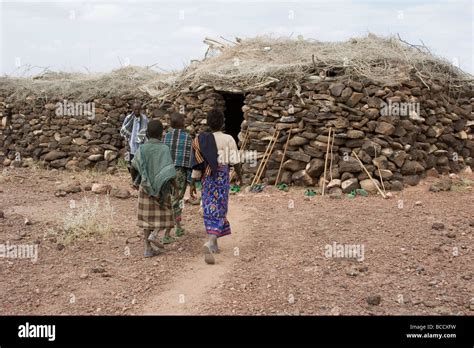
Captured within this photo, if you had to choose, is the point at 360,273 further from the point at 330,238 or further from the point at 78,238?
the point at 78,238

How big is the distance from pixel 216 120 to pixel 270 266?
1521 mm

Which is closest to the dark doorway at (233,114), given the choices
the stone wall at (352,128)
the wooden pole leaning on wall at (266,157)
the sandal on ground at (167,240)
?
the stone wall at (352,128)

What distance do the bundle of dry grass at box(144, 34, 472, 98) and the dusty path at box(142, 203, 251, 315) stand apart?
4.01 m

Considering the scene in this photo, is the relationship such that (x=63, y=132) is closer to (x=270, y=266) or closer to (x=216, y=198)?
(x=216, y=198)

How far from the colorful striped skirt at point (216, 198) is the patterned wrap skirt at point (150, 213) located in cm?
45

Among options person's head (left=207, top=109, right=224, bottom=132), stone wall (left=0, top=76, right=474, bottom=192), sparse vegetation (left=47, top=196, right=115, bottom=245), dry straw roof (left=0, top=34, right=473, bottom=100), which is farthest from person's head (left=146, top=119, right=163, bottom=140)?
dry straw roof (left=0, top=34, right=473, bottom=100)

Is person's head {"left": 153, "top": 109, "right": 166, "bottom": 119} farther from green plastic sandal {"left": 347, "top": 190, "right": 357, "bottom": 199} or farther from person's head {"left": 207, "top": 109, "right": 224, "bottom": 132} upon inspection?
person's head {"left": 207, "top": 109, "right": 224, "bottom": 132}

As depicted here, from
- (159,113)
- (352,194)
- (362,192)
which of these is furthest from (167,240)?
(159,113)

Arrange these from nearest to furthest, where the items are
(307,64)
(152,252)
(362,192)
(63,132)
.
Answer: (152,252), (362,192), (307,64), (63,132)

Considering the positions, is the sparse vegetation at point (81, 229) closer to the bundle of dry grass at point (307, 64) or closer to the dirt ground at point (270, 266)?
the dirt ground at point (270, 266)

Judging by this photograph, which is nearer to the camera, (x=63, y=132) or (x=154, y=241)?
(x=154, y=241)

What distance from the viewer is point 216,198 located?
5.04 meters

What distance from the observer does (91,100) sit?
11805mm
